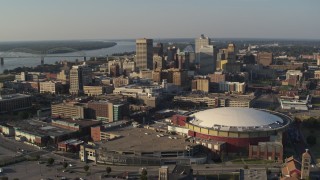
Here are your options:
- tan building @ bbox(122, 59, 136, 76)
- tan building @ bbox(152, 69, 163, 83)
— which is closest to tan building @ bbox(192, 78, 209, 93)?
tan building @ bbox(152, 69, 163, 83)

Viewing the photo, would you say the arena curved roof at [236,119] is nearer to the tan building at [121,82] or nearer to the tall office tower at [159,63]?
the tan building at [121,82]

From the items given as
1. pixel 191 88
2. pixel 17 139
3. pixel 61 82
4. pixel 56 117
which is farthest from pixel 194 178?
pixel 61 82

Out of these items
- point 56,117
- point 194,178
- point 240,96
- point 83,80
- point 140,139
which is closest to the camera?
point 194,178

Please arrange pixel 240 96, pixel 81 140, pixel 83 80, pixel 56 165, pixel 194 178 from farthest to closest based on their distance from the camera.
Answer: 1. pixel 83 80
2. pixel 240 96
3. pixel 81 140
4. pixel 56 165
5. pixel 194 178

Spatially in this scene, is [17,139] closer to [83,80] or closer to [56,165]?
[56,165]

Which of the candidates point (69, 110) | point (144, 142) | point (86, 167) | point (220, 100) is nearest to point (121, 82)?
point (220, 100)

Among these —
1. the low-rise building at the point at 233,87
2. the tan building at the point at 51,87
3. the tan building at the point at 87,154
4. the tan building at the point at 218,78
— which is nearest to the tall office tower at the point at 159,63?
the tan building at the point at 218,78
